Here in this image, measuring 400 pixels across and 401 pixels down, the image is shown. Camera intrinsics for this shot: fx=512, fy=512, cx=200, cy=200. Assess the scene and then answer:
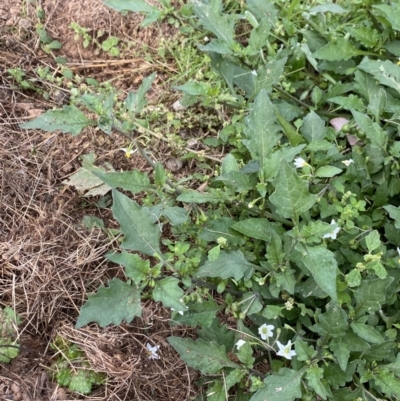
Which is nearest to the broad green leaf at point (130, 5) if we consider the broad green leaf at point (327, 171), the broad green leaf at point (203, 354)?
the broad green leaf at point (327, 171)

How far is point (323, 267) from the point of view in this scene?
1.91 m

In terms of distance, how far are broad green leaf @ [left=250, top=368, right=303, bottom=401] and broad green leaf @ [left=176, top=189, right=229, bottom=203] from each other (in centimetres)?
76

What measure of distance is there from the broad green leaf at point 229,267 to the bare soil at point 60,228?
49cm

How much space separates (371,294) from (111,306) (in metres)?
1.04

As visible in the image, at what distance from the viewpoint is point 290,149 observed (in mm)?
2236

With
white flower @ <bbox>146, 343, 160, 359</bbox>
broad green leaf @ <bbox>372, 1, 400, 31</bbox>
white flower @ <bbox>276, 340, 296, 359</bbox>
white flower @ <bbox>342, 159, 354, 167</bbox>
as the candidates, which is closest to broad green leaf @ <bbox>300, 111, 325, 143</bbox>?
white flower @ <bbox>342, 159, 354, 167</bbox>

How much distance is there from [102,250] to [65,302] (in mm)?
322

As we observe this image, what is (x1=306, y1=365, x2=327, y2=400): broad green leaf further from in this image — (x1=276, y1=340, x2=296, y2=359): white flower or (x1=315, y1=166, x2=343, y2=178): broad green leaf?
(x1=315, y1=166, x2=343, y2=178): broad green leaf

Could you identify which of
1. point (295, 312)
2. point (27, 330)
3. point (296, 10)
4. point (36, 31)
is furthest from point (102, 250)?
point (296, 10)

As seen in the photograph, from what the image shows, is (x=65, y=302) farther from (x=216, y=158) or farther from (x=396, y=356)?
(x=396, y=356)

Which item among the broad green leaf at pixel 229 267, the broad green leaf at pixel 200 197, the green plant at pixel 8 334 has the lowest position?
the green plant at pixel 8 334

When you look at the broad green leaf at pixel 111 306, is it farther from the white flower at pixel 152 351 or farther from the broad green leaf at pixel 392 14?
the broad green leaf at pixel 392 14

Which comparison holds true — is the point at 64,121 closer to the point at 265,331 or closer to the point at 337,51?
the point at 265,331

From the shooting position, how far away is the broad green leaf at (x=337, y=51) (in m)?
2.74
